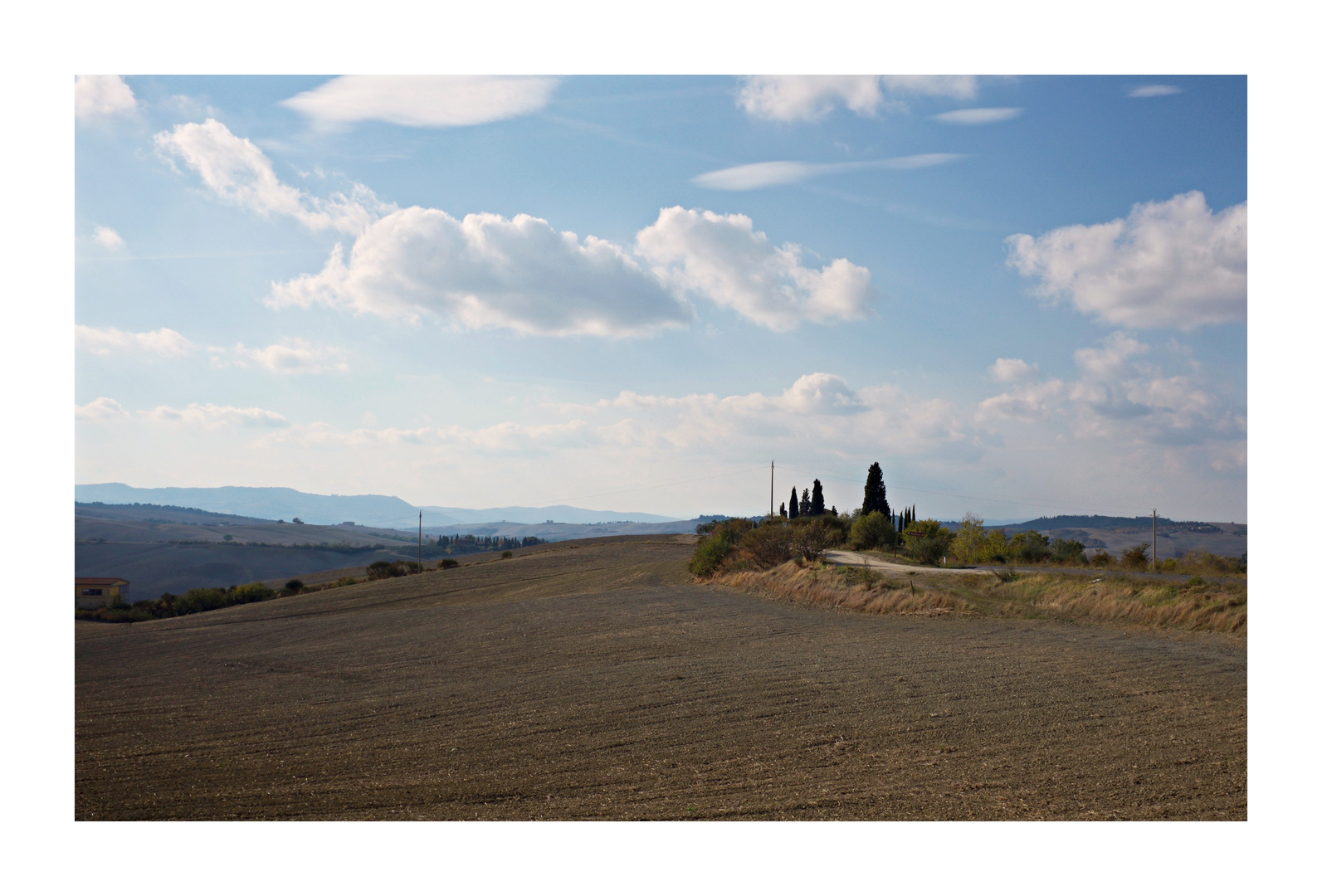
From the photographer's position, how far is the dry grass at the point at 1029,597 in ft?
50.4

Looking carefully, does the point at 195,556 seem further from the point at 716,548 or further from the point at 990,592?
the point at 990,592

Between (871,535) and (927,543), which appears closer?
(927,543)

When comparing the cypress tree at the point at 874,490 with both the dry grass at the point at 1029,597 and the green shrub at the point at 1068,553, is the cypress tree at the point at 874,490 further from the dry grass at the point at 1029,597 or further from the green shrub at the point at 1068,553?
the dry grass at the point at 1029,597

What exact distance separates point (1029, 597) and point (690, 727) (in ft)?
48.1

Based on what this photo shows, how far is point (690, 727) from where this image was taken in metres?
8.24

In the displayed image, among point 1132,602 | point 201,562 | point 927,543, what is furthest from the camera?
point 201,562

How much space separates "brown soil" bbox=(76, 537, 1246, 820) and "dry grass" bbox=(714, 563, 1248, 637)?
146 centimetres

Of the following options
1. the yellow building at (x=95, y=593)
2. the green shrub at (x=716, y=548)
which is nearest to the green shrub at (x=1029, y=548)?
the green shrub at (x=716, y=548)

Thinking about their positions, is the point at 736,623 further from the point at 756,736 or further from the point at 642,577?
the point at 642,577

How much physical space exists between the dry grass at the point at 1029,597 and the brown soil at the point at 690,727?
57.6 inches

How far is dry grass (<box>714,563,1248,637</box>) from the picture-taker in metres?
15.4

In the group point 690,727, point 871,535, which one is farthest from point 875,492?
point 690,727

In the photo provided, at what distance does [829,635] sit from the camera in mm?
15383
